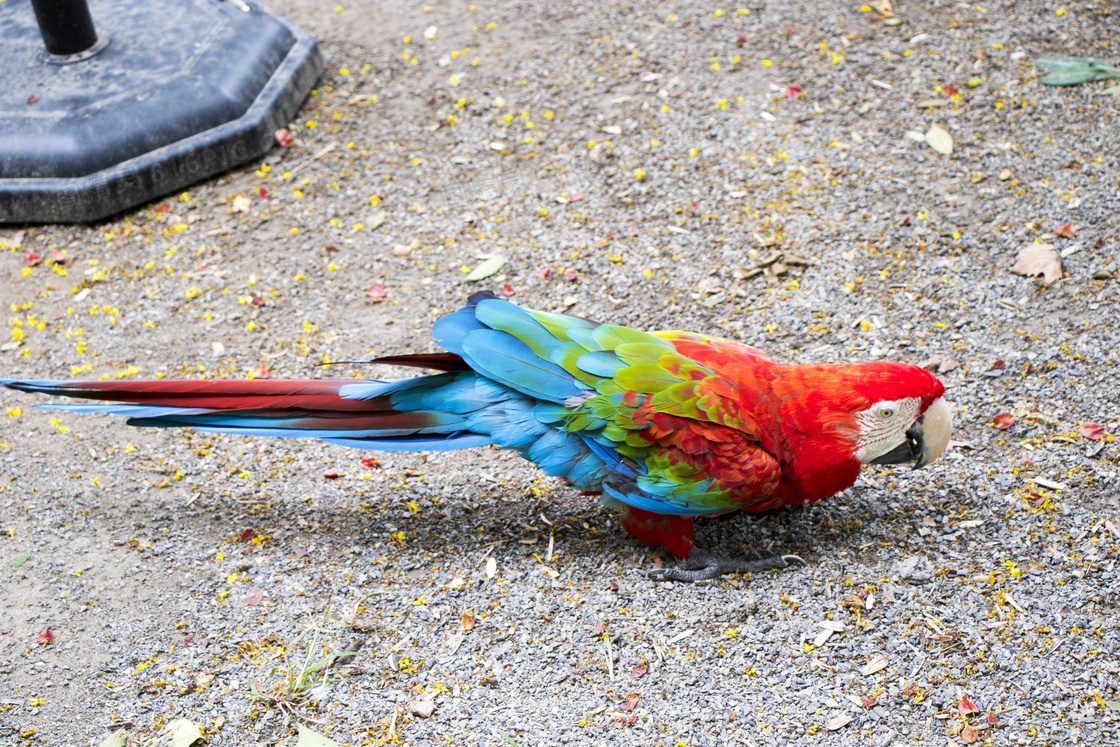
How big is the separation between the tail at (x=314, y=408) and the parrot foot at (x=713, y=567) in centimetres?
69

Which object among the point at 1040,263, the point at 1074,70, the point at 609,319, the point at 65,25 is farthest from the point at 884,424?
the point at 65,25

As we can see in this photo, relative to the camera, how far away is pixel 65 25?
14.3 feet

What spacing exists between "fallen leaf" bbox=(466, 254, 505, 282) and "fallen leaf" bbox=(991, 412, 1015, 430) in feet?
6.68

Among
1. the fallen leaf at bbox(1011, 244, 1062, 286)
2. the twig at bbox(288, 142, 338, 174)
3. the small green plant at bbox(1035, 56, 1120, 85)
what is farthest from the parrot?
the small green plant at bbox(1035, 56, 1120, 85)

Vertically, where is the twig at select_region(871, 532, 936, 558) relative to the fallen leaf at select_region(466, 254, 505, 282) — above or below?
below

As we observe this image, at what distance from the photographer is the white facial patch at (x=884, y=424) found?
2.29 metres

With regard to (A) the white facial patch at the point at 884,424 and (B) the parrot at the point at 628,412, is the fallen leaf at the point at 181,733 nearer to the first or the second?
(B) the parrot at the point at 628,412

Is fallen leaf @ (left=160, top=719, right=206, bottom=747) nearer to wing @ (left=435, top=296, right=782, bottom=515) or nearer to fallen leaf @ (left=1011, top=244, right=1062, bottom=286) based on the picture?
wing @ (left=435, top=296, right=782, bottom=515)

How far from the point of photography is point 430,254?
3.86 metres

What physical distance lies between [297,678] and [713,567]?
4.05 feet

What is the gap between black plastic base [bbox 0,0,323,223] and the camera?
13.4 ft

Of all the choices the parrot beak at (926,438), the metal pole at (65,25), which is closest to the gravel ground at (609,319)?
the parrot beak at (926,438)

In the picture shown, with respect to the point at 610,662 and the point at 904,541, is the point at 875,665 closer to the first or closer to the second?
the point at 904,541

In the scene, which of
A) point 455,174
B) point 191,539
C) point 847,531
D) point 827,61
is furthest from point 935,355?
point 191,539
